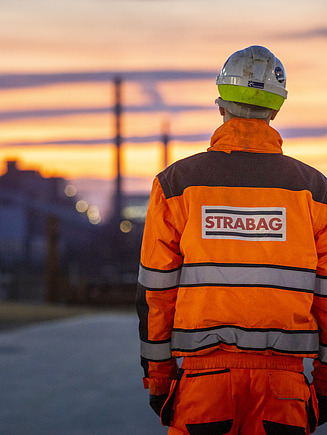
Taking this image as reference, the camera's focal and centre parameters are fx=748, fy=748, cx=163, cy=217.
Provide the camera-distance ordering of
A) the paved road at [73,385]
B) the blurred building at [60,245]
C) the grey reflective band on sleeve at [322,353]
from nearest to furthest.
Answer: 1. the grey reflective band on sleeve at [322,353]
2. the paved road at [73,385]
3. the blurred building at [60,245]

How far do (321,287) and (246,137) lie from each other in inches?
26.8

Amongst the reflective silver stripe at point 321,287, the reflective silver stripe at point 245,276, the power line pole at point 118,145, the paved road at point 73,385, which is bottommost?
the paved road at point 73,385

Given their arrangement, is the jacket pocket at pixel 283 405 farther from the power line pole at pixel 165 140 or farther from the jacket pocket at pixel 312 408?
the power line pole at pixel 165 140

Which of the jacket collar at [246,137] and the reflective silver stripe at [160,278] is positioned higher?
the jacket collar at [246,137]

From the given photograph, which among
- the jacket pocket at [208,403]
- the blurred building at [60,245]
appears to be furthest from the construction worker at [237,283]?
the blurred building at [60,245]

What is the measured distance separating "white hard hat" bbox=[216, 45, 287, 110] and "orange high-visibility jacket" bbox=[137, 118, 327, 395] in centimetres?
13

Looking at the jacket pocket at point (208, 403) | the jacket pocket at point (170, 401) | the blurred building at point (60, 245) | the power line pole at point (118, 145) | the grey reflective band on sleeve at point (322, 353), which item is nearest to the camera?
the jacket pocket at point (208, 403)

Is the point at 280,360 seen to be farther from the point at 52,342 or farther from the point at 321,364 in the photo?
the point at 52,342

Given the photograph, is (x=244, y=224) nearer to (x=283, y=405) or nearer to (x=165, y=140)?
(x=283, y=405)

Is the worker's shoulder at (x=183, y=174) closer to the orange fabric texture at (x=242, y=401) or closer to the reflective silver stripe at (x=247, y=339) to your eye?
the reflective silver stripe at (x=247, y=339)

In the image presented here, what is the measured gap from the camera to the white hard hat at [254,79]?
3074 mm

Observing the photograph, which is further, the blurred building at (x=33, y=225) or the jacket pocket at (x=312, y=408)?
the blurred building at (x=33, y=225)

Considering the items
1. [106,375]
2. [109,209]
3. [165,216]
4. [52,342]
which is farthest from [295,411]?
[109,209]

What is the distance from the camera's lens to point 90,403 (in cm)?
660
